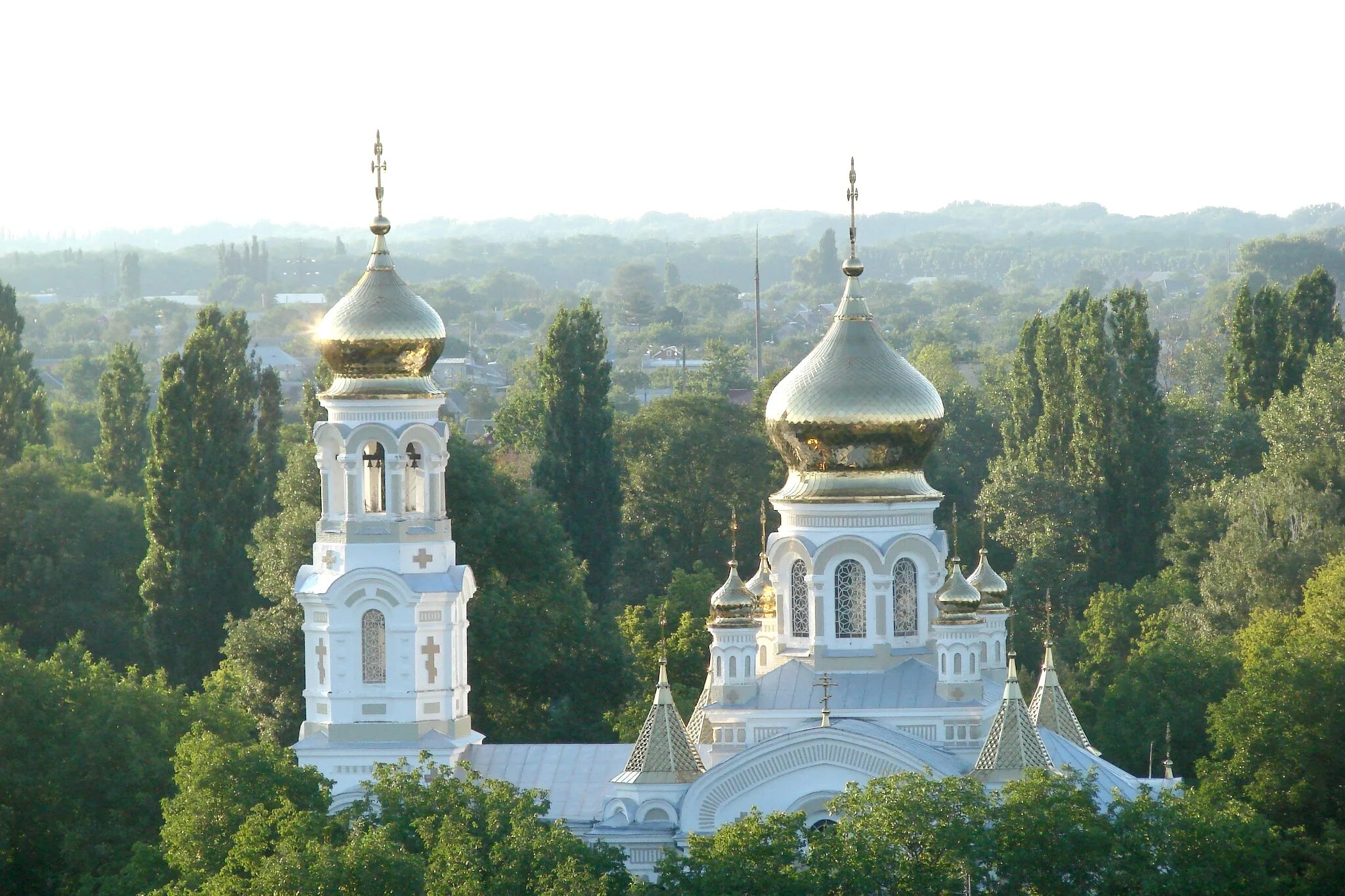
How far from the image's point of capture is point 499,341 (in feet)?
472

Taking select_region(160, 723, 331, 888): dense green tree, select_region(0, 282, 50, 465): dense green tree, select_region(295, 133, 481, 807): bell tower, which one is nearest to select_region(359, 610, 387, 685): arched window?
select_region(295, 133, 481, 807): bell tower

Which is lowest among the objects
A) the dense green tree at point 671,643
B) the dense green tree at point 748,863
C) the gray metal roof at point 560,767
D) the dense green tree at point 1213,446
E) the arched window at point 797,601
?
the dense green tree at point 671,643

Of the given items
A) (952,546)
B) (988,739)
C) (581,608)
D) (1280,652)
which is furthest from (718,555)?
(988,739)

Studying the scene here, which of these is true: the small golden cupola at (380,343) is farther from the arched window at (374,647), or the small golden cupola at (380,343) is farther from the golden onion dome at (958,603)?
the golden onion dome at (958,603)

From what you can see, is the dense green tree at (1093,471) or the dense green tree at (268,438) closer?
the dense green tree at (268,438)

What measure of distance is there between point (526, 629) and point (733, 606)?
9719 millimetres

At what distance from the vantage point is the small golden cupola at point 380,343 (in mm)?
29422

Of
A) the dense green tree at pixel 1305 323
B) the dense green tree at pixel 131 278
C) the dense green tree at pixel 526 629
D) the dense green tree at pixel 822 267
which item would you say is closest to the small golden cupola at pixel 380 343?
the dense green tree at pixel 526 629

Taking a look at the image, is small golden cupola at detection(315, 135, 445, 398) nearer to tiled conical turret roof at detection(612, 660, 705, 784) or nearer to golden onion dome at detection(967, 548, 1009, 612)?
tiled conical turret roof at detection(612, 660, 705, 784)

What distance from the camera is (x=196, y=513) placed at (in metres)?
41.5

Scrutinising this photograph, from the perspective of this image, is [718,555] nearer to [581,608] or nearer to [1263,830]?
[581,608]

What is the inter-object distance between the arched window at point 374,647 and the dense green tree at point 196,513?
1213cm

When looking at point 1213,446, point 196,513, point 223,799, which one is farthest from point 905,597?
point 1213,446

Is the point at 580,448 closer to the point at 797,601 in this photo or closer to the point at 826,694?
the point at 797,601
